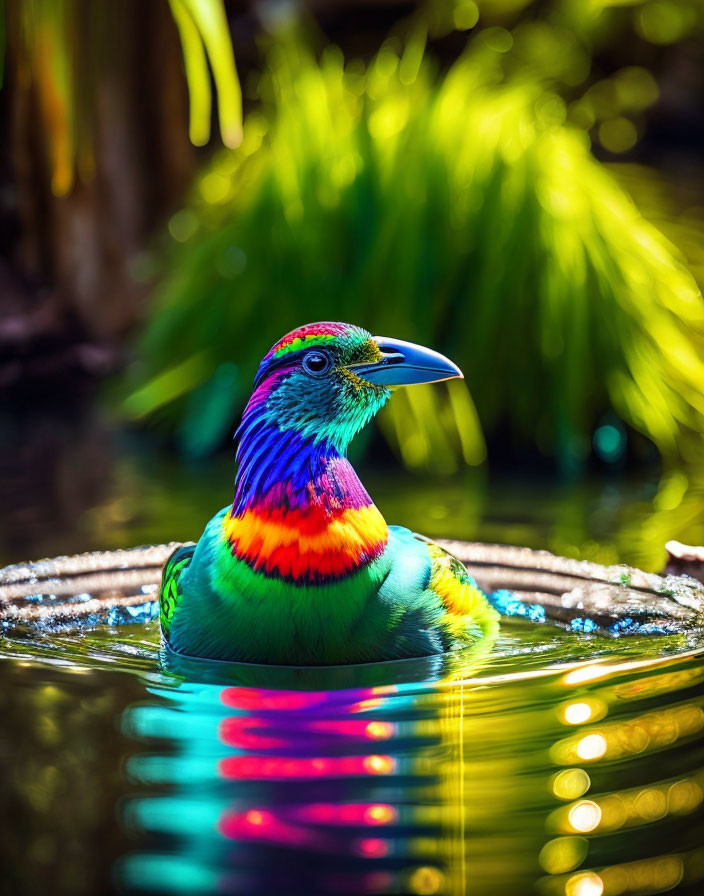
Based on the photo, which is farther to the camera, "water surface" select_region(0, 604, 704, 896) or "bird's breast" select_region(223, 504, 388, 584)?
"bird's breast" select_region(223, 504, 388, 584)

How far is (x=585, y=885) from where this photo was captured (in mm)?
1468

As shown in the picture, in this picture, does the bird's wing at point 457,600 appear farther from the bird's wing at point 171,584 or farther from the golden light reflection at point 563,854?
the golden light reflection at point 563,854

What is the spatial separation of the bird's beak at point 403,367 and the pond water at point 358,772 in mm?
481

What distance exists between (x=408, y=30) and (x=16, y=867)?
256 inches

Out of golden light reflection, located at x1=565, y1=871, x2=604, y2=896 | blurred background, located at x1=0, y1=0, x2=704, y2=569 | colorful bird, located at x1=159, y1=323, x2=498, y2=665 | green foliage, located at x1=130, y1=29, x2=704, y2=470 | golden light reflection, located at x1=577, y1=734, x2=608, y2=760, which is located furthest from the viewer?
green foliage, located at x1=130, y1=29, x2=704, y2=470

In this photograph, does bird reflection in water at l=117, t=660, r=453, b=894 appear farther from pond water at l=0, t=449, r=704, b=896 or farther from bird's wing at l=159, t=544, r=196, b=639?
bird's wing at l=159, t=544, r=196, b=639

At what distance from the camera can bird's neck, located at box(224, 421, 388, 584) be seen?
2.23 metres

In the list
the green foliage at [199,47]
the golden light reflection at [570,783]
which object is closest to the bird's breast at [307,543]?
the golden light reflection at [570,783]

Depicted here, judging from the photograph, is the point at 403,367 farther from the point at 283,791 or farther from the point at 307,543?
the point at 283,791

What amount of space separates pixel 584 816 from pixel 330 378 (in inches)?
36.3

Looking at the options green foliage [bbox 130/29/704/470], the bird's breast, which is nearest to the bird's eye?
the bird's breast

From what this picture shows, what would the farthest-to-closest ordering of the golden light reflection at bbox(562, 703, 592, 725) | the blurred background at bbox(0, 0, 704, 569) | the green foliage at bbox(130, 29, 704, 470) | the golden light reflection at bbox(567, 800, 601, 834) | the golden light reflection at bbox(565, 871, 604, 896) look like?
the green foliage at bbox(130, 29, 704, 470) → the blurred background at bbox(0, 0, 704, 569) → the golden light reflection at bbox(562, 703, 592, 725) → the golden light reflection at bbox(567, 800, 601, 834) → the golden light reflection at bbox(565, 871, 604, 896)

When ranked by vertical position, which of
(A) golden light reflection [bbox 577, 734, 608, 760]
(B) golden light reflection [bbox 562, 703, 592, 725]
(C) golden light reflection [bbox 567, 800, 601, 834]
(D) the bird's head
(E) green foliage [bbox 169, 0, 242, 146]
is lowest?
(C) golden light reflection [bbox 567, 800, 601, 834]

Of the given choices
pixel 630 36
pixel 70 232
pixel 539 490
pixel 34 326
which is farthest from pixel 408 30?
pixel 539 490
